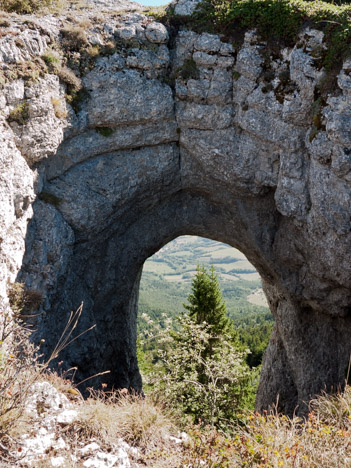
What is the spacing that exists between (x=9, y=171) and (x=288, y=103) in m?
8.10

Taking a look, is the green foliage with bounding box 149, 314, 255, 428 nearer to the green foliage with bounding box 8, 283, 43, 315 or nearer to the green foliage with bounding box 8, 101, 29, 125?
the green foliage with bounding box 8, 283, 43, 315

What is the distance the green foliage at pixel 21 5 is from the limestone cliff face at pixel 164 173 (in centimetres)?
116

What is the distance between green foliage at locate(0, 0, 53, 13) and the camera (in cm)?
A: 1276

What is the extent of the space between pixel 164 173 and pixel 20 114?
17.0ft

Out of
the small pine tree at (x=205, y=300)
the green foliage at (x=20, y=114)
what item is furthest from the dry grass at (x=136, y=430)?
the small pine tree at (x=205, y=300)

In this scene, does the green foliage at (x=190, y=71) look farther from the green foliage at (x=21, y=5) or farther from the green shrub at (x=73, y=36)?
the green foliage at (x=21, y=5)

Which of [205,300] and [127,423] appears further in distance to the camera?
[205,300]

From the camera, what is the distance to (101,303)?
46.3ft

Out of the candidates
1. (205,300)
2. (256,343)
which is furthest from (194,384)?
(256,343)

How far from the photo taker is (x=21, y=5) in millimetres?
12836

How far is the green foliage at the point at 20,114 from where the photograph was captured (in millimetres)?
10234

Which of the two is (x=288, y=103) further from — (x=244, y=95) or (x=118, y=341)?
(x=118, y=341)

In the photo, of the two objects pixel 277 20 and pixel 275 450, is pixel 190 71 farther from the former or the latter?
pixel 275 450

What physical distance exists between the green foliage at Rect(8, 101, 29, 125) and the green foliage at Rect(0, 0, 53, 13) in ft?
14.9
